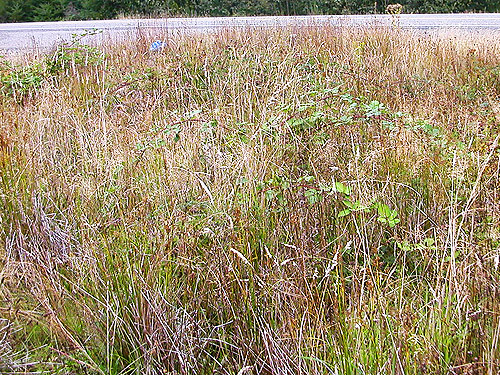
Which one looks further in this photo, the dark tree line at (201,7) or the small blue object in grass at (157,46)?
the dark tree line at (201,7)

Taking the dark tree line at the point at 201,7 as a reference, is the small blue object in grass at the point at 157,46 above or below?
below

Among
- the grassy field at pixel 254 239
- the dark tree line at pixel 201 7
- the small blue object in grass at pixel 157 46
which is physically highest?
the dark tree line at pixel 201 7

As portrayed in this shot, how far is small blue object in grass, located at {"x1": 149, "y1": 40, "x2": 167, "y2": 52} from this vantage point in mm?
6501

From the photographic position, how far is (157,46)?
661 cm

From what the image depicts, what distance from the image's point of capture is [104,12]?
1928cm

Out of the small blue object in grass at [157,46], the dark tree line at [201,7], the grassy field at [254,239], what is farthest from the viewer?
the dark tree line at [201,7]

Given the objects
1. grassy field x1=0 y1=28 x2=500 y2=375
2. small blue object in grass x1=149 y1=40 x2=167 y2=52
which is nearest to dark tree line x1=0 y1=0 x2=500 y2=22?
small blue object in grass x1=149 y1=40 x2=167 y2=52

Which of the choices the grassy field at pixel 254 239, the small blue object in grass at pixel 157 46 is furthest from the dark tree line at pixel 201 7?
the grassy field at pixel 254 239

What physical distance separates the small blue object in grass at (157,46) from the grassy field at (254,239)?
5.93 feet

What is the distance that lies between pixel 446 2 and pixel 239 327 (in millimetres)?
17627

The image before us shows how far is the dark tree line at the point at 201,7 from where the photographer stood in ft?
55.3

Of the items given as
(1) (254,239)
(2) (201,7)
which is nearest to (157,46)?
(1) (254,239)

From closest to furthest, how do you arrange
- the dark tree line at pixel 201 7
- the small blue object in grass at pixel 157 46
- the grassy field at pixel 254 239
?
the grassy field at pixel 254 239 → the small blue object in grass at pixel 157 46 → the dark tree line at pixel 201 7

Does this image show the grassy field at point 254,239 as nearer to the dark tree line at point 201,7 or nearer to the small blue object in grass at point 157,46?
the small blue object in grass at point 157,46
